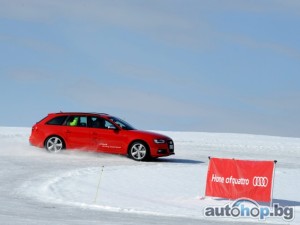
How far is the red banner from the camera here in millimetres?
15227

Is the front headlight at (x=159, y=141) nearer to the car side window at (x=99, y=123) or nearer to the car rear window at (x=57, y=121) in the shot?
the car side window at (x=99, y=123)

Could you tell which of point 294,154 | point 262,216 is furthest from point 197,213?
point 294,154

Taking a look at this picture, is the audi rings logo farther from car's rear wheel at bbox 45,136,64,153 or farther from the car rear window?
the car rear window

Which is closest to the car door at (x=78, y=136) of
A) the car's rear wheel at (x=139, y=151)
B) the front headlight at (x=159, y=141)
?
the car's rear wheel at (x=139, y=151)

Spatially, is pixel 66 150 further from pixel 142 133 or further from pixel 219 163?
pixel 219 163

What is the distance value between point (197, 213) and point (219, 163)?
2.71 meters

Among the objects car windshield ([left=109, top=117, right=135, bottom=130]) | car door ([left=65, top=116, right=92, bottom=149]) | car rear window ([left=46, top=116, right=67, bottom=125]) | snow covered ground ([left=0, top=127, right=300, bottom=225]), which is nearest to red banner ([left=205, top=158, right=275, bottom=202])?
snow covered ground ([left=0, top=127, right=300, bottom=225])

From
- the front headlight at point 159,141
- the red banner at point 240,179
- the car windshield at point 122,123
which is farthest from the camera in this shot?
the car windshield at point 122,123

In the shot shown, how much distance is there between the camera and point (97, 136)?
23750mm

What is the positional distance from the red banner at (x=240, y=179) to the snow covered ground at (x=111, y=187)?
1.13ft

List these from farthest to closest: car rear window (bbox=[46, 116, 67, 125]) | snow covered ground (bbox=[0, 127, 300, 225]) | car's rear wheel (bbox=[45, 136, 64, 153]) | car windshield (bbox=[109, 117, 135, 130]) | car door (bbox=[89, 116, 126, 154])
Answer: car rear window (bbox=[46, 116, 67, 125])
car's rear wheel (bbox=[45, 136, 64, 153])
car windshield (bbox=[109, 117, 135, 130])
car door (bbox=[89, 116, 126, 154])
snow covered ground (bbox=[0, 127, 300, 225])

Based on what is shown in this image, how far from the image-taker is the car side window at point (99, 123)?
2391cm

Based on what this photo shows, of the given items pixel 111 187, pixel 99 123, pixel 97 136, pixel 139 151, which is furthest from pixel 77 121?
pixel 111 187

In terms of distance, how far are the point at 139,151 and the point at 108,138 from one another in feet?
3.97
